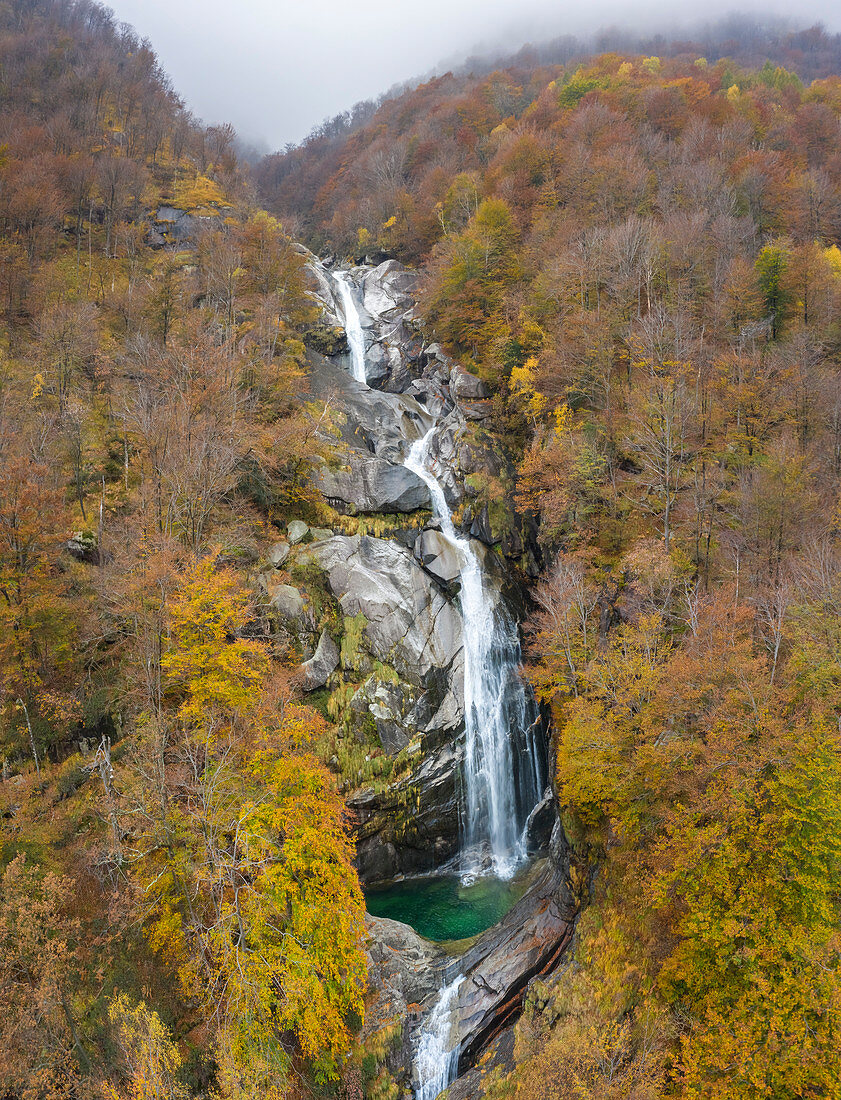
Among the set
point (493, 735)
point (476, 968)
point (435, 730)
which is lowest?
point (476, 968)

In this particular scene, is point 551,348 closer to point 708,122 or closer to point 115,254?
point 708,122

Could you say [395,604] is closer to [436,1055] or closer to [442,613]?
[442,613]

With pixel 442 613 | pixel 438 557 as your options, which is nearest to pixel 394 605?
pixel 442 613

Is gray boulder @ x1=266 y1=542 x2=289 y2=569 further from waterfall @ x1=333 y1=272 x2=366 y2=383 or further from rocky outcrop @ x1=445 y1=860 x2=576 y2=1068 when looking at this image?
waterfall @ x1=333 y1=272 x2=366 y2=383

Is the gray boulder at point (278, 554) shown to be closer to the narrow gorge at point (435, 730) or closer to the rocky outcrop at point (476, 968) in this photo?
the narrow gorge at point (435, 730)

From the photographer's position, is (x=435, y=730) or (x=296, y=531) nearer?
(x=435, y=730)

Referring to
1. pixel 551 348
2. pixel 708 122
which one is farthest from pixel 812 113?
pixel 551 348

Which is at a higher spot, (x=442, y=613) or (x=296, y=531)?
(x=296, y=531)
